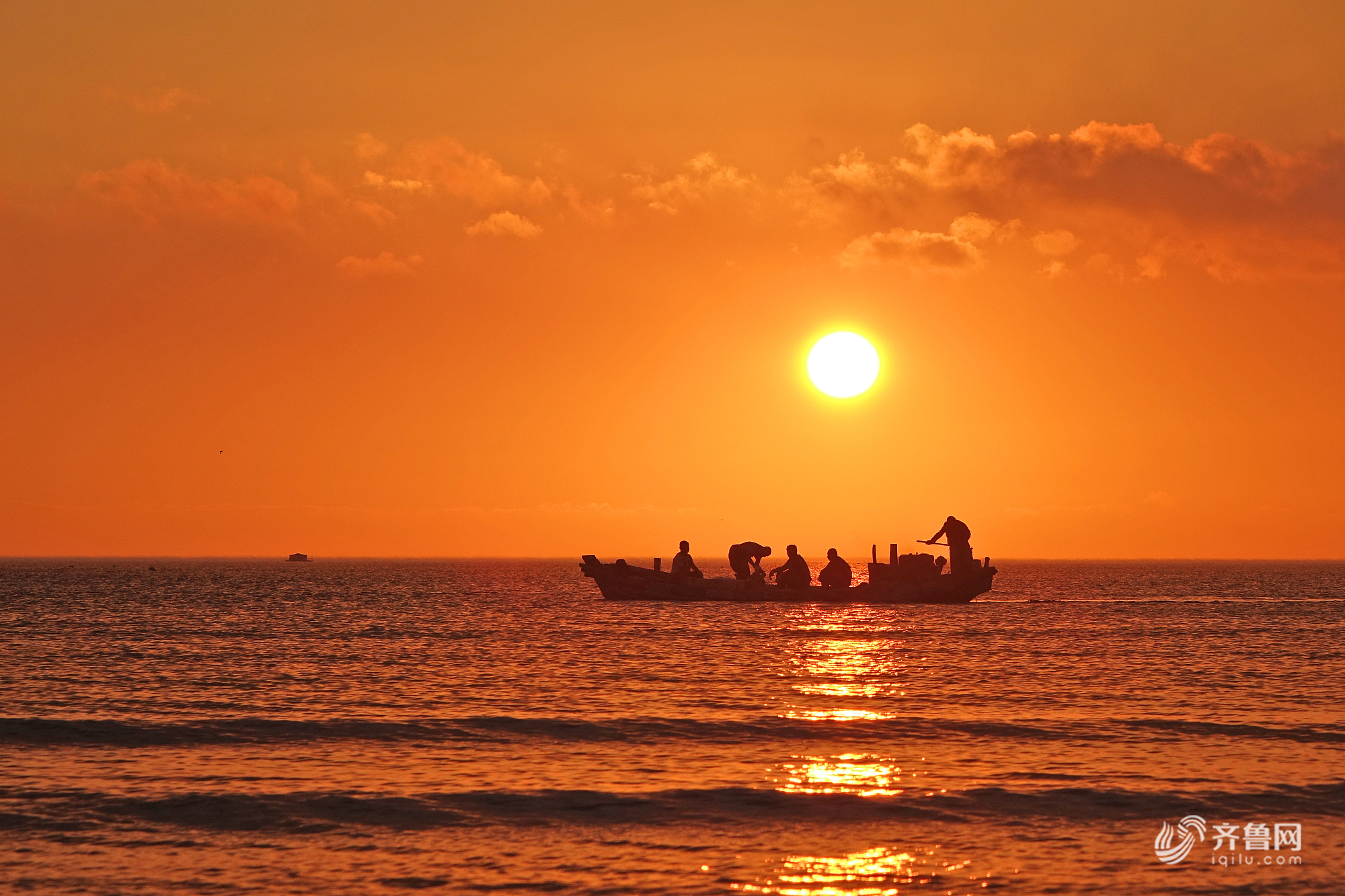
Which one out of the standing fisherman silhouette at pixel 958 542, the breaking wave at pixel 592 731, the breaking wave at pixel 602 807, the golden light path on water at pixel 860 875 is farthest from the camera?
the standing fisherman silhouette at pixel 958 542

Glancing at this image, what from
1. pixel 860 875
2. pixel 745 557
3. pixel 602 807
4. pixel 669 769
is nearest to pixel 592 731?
pixel 669 769

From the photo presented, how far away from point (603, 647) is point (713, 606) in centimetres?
2922

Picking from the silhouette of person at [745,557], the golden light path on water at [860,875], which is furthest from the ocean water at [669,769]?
the silhouette of person at [745,557]

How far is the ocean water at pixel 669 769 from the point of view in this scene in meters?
13.5

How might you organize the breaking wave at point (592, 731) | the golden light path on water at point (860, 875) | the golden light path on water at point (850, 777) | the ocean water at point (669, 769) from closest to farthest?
1. the golden light path on water at point (860, 875)
2. the golden light path on water at point (850, 777)
3. the ocean water at point (669, 769)
4. the breaking wave at point (592, 731)

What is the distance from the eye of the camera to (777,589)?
218 feet

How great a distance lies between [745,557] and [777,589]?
2510mm

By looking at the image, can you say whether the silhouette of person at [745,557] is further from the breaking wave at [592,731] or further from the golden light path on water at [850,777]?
the breaking wave at [592,731]

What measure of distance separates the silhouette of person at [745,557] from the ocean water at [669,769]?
22489 mm

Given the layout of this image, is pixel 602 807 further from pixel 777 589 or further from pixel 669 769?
pixel 777 589

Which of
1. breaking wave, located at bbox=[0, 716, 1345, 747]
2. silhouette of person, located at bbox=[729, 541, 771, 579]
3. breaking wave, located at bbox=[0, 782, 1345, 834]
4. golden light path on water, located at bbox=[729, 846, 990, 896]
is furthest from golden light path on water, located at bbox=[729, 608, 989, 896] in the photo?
silhouette of person, located at bbox=[729, 541, 771, 579]

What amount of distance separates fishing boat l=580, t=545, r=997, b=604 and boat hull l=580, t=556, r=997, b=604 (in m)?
0.04

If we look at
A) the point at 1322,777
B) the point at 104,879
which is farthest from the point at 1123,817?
the point at 104,879

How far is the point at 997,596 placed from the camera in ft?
312
